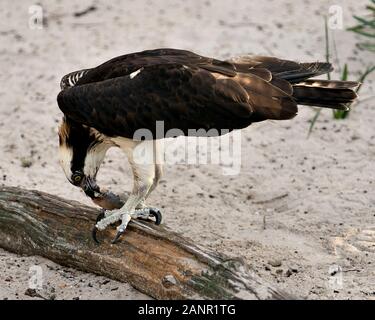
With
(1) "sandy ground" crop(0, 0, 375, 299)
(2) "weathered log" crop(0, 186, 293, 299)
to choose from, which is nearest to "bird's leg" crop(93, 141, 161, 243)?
(2) "weathered log" crop(0, 186, 293, 299)

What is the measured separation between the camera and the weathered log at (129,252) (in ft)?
12.8

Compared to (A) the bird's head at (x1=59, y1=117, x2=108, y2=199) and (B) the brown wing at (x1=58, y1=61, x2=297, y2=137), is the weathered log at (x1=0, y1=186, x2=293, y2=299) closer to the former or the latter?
(A) the bird's head at (x1=59, y1=117, x2=108, y2=199)

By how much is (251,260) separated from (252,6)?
446 cm

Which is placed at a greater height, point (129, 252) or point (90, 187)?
point (90, 187)

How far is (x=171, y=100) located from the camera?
4496 millimetres

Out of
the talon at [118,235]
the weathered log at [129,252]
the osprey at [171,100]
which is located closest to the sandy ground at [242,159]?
the weathered log at [129,252]

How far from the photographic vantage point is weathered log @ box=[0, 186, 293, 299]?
389 cm

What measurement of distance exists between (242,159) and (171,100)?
1929mm

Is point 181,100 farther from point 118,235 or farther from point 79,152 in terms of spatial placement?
point 118,235

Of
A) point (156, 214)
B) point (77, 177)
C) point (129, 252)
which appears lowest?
point (129, 252)

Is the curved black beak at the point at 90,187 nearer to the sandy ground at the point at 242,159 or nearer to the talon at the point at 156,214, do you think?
the talon at the point at 156,214

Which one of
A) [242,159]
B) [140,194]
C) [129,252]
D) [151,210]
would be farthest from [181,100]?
[242,159]

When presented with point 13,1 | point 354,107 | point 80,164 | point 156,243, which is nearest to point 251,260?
point 156,243

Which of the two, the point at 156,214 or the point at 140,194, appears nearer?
the point at 140,194
